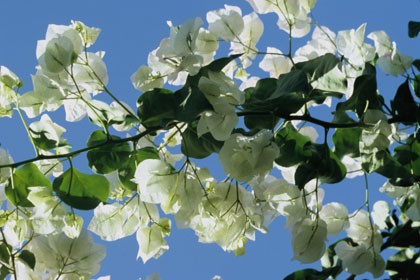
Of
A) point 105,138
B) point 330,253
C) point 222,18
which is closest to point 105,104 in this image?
point 105,138

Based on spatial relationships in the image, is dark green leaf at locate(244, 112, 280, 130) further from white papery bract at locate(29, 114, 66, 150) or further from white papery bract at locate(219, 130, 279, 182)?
white papery bract at locate(29, 114, 66, 150)

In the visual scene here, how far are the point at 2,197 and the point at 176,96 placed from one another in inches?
12.3

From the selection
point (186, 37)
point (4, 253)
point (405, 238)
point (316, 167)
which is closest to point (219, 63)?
point (186, 37)

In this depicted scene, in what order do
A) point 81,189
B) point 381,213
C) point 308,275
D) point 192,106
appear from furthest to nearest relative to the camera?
point 381,213 < point 308,275 < point 81,189 < point 192,106

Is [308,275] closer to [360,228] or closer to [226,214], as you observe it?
[360,228]

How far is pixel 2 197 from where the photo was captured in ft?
2.30

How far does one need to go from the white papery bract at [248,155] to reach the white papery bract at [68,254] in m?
0.25

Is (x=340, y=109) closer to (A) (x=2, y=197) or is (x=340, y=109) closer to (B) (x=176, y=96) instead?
(B) (x=176, y=96)

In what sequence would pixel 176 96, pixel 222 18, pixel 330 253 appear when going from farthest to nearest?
pixel 330 253 < pixel 222 18 < pixel 176 96

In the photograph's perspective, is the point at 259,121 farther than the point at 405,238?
No

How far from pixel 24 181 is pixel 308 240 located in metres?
0.34

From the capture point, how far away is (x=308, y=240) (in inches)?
24.0

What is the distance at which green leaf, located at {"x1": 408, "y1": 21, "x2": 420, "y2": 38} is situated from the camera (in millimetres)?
705

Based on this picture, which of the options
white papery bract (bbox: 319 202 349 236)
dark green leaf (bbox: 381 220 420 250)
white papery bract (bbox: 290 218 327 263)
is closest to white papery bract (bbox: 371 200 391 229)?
dark green leaf (bbox: 381 220 420 250)
